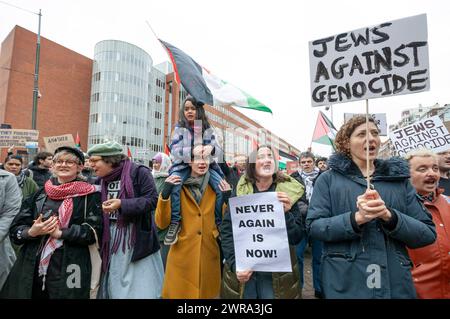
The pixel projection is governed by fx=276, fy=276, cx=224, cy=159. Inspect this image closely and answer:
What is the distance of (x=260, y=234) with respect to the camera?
218 centimetres

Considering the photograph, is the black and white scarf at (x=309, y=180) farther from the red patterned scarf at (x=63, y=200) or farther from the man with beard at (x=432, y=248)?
the red patterned scarf at (x=63, y=200)

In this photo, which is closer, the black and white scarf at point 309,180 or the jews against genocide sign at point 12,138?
the black and white scarf at point 309,180

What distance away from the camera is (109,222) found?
2.69 m

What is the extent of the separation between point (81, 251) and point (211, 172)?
4.58 ft

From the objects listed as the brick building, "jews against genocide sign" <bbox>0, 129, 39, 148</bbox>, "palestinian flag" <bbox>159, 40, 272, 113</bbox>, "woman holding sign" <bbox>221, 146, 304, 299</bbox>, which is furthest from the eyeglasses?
the brick building

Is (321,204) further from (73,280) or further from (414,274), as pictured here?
(73,280)

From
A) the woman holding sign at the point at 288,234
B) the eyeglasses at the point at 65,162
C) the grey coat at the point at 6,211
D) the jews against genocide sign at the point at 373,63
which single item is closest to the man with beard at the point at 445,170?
the jews against genocide sign at the point at 373,63

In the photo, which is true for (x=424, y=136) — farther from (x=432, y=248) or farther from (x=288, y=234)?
(x=288, y=234)

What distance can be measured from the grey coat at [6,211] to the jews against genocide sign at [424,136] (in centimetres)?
551

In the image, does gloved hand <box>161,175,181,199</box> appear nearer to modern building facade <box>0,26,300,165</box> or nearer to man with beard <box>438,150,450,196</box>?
man with beard <box>438,150,450,196</box>

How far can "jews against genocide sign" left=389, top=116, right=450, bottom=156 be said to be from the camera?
161 inches

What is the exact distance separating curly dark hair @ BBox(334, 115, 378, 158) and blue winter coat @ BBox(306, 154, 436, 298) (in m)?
0.15

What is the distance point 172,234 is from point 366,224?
63.1 inches

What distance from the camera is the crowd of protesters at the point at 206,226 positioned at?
1.87 metres
